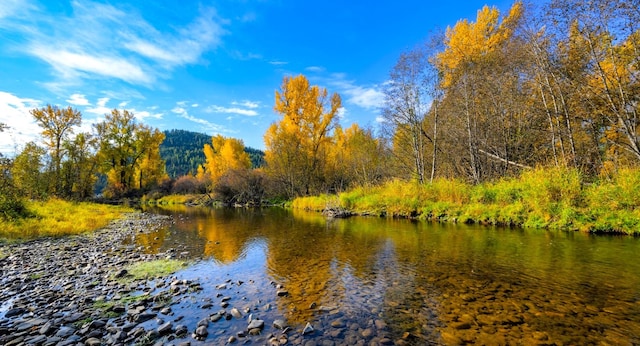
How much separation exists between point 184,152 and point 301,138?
13281cm

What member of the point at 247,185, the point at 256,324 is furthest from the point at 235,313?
the point at 247,185

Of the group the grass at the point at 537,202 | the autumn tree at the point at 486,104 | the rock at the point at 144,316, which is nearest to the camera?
the rock at the point at 144,316

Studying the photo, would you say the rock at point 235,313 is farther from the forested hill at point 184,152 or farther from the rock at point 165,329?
the forested hill at point 184,152

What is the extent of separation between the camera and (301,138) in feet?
107

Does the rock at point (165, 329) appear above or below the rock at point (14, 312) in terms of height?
above

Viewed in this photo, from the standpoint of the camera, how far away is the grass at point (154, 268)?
656 cm

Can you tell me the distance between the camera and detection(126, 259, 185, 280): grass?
6.56 meters

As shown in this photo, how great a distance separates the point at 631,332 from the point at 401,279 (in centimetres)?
321

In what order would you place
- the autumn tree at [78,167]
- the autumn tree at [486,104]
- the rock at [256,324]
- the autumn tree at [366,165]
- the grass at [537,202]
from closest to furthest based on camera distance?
1. the rock at [256,324]
2. the grass at [537,202]
3. the autumn tree at [486,104]
4. the autumn tree at [366,165]
5. the autumn tree at [78,167]

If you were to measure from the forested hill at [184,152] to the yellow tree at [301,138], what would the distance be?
243 ft

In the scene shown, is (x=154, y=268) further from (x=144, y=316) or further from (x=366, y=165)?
(x=366, y=165)

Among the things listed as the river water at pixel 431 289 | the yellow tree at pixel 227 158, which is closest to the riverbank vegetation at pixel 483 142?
the river water at pixel 431 289

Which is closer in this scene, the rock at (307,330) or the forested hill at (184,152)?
the rock at (307,330)

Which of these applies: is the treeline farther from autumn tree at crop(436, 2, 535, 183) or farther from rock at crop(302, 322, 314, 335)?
rock at crop(302, 322, 314, 335)
